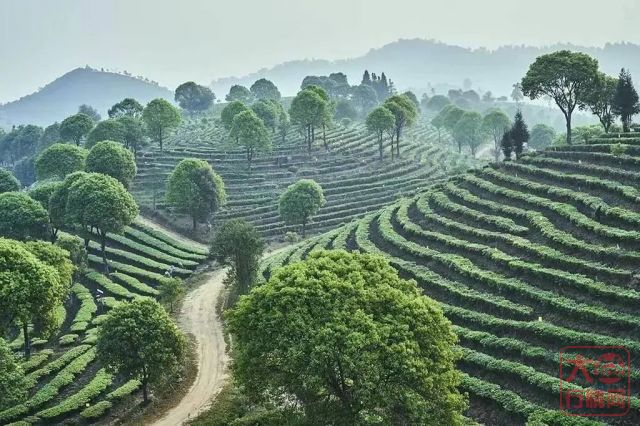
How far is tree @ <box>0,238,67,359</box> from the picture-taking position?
40312mm

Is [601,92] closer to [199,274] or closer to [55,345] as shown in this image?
[199,274]

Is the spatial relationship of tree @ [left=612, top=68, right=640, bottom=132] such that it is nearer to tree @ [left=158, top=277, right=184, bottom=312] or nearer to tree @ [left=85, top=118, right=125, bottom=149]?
tree @ [left=158, top=277, right=184, bottom=312]

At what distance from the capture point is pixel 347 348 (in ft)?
84.8

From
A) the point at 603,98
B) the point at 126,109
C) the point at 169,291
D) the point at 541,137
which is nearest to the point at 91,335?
the point at 169,291

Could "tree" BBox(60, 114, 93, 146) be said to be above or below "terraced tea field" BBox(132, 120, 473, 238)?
above

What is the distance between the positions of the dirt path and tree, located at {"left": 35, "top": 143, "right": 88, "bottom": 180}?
120 ft

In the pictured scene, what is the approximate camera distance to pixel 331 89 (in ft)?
620

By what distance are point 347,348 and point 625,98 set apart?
57379mm

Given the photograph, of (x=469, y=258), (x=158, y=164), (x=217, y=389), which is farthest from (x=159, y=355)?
(x=158, y=164)

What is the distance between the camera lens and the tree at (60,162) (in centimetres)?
9231

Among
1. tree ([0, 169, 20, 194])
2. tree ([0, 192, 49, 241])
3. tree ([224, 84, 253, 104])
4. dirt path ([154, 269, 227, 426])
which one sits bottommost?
dirt path ([154, 269, 227, 426])

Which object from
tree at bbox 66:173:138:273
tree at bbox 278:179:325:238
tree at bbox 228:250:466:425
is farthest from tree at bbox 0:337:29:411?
tree at bbox 278:179:325:238

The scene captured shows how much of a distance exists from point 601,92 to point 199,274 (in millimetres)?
53776

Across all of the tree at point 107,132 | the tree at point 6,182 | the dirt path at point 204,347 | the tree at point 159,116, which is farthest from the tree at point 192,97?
the dirt path at point 204,347
